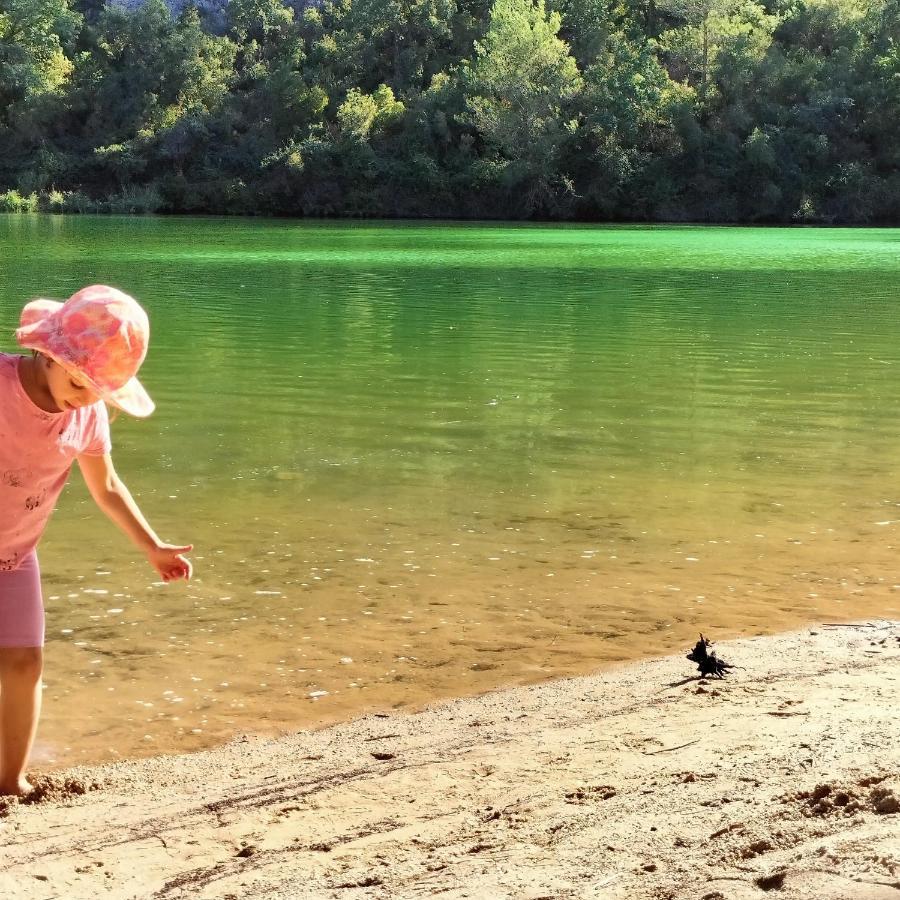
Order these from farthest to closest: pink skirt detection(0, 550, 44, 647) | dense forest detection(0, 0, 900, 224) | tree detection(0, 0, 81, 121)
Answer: tree detection(0, 0, 81, 121)
dense forest detection(0, 0, 900, 224)
pink skirt detection(0, 550, 44, 647)

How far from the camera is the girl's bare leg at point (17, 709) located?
393 cm

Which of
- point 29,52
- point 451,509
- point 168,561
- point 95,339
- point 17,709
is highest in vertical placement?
point 29,52

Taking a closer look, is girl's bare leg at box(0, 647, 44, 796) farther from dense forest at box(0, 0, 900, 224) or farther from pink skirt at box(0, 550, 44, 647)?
dense forest at box(0, 0, 900, 224)

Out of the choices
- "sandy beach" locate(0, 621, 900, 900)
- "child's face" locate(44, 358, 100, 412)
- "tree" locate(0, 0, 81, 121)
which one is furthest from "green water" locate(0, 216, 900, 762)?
"tree" locate(0, 0, 81, 121)

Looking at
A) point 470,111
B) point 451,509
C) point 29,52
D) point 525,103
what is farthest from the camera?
point 29,52

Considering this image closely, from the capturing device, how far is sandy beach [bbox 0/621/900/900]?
306 centimetres

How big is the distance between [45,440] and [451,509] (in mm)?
4526

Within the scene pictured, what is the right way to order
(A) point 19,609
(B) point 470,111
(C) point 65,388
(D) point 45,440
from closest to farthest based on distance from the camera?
(C) point 65,388, (D) point 45,440, (A) point 19,609, (B) point 470,111

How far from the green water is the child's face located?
5.11 feet

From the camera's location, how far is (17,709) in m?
3.98

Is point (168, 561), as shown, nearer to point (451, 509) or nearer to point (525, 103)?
point (451, 509)

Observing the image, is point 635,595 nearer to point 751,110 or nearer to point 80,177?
point 751,110

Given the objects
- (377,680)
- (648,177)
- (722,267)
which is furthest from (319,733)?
(648,177)

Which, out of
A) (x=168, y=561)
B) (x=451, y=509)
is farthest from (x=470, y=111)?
(x=168, y=561)
